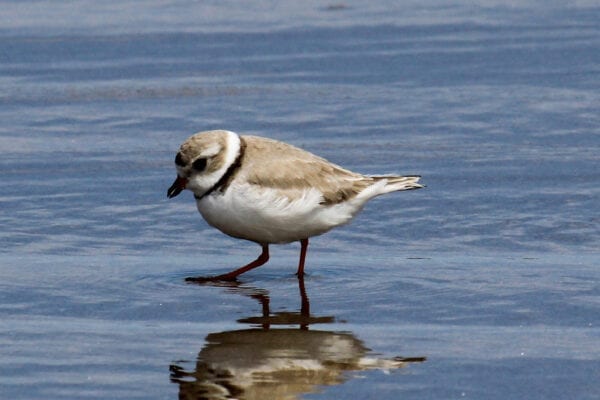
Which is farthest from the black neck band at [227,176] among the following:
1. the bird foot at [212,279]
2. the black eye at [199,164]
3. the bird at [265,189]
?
the bird foot at [212,279]

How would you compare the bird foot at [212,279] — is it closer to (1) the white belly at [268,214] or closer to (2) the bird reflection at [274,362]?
(1) the white belly at [268,214]

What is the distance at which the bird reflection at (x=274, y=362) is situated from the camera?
4953 millimetres

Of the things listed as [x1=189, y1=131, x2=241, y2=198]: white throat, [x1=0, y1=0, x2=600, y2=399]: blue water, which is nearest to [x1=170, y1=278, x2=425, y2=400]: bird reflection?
[x1=0, y1=0, x2=600, y2=399]: blue water

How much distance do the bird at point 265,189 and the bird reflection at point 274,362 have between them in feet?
2.88

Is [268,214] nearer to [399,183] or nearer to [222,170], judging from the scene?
[222,170]

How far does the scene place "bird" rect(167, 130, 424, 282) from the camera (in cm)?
679

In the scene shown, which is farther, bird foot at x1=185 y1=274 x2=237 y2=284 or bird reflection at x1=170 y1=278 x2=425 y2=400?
bird foot at x1=185 y1=274 x2=237 y2=284

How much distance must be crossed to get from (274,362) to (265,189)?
1.63 meters

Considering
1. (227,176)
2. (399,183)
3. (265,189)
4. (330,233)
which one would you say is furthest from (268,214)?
(330,233)

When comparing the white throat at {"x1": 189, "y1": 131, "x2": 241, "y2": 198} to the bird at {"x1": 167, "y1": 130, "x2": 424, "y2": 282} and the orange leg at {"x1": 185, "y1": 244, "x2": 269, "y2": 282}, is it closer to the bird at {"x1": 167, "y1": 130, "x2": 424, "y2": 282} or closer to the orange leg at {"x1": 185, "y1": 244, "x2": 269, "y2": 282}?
the bird at {"x1": 167, "y1": 130, "x2": 424, "y2": 282}

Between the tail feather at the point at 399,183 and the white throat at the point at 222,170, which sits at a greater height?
Result: the white throat at the point at 222,170

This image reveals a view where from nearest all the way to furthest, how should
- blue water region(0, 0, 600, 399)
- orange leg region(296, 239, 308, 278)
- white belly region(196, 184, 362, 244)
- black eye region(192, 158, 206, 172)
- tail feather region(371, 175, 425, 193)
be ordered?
blue water region(0, 0, 600, 399) < white belly region(196, 184, 362, 244) < black eye region(192, 158, 206, 172) < orange leg region(296, 239, 308, 278) < tail feather region(371, 175, 425, 193)

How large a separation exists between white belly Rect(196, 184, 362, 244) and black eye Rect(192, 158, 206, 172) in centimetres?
15

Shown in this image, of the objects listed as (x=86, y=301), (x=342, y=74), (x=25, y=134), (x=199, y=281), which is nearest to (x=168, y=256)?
(x=199, y=281)
